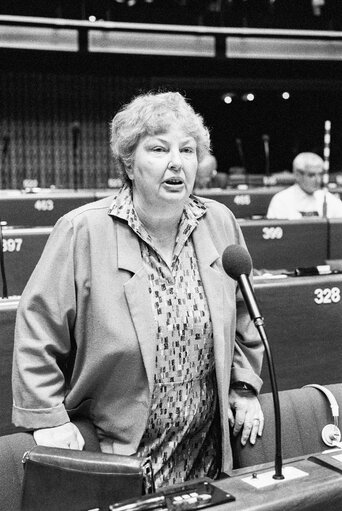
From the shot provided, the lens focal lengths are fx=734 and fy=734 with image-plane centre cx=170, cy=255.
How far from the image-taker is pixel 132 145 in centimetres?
182

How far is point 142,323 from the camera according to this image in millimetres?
1696

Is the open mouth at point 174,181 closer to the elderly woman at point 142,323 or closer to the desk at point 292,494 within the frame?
the elderly woman at point 142,323

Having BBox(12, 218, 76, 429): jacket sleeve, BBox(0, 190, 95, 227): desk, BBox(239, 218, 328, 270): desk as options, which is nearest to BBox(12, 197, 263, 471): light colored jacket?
BBox(12, 218, 76, 429): jacket sleeve

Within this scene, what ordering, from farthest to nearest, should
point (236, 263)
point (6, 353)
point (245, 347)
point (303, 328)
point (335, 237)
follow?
point (335, 237) → point (303, 328) → point (6, 353) → point (245, 347) → point (236, 263)

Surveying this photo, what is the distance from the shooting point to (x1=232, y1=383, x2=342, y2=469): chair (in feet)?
5.98

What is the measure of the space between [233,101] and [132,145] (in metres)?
12.5

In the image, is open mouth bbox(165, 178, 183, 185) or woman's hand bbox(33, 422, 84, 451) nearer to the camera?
woman's hand bbox(33, 422, 84, 451)

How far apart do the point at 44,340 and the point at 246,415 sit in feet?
1.79

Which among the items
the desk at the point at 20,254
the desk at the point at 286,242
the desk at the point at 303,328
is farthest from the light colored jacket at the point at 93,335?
the desk at the point at 286,242

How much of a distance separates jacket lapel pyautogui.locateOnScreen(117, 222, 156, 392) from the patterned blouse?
27 millimetres

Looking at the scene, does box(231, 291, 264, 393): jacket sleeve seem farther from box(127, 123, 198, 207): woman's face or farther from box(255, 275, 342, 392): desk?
box(255, 275, 342, 392): desk

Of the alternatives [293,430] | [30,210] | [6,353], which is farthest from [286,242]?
[293,430]

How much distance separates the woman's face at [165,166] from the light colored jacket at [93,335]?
116 millimetres

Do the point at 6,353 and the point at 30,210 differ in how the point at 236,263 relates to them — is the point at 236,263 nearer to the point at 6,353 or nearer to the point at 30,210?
the point at 6,353
